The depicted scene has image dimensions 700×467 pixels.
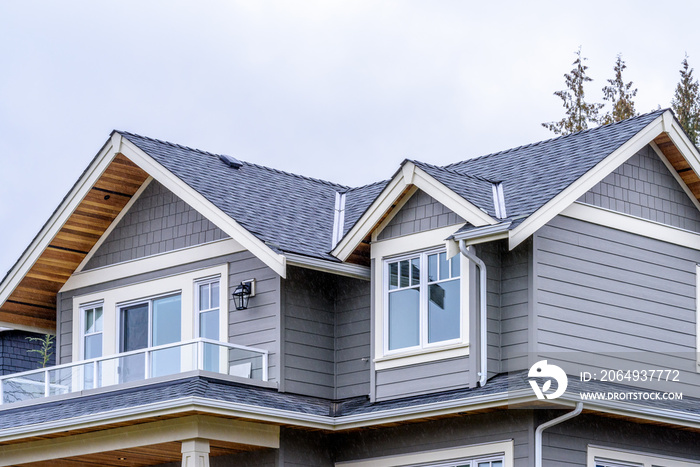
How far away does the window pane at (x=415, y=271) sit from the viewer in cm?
1591

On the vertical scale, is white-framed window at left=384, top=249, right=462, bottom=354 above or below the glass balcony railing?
above

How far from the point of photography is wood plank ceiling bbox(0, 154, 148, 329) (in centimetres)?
1850

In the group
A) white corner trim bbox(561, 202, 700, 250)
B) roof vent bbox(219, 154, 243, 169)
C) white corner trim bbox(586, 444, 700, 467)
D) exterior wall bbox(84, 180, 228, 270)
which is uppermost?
roof vent bbox(219, 154, 243, 169)

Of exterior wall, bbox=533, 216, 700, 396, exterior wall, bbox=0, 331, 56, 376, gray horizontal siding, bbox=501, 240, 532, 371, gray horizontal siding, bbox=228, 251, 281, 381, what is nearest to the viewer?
gray horizontal siding, bbox=501, 240, 532, 371

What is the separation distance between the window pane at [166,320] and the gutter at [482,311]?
5068 millimetres

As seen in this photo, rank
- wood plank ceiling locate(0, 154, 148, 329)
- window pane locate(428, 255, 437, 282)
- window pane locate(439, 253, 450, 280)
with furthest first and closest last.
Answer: wood plank ceiling locate(0, 154, 148, 329), window pane locate(428, 255, 437, 282), window pane locate(439, 253, 450, 280)

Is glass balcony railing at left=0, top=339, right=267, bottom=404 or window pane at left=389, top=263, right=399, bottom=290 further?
window pane at left=389, top=263, right=399, bottom=290

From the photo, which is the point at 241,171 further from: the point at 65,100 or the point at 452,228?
the point at 65,100

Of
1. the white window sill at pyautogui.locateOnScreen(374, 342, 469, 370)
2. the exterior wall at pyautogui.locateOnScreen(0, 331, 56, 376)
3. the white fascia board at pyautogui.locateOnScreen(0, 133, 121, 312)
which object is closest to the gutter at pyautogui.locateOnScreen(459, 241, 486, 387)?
the white window sill at pyautogui.locateOnScreen(374, 342, 469, 370)

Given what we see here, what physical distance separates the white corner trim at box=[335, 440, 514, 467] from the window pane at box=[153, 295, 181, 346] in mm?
3328

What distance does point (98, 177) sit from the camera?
18.1m

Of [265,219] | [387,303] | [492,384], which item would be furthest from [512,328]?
[265,219]

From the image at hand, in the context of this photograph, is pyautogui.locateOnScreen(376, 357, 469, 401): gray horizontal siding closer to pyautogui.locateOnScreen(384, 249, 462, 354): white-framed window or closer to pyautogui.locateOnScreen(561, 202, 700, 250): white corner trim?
pyautogui.locateOnScreen(384, 249, 462, 354): white-framed window

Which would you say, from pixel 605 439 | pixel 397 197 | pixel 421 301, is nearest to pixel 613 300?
pixel 605 439
